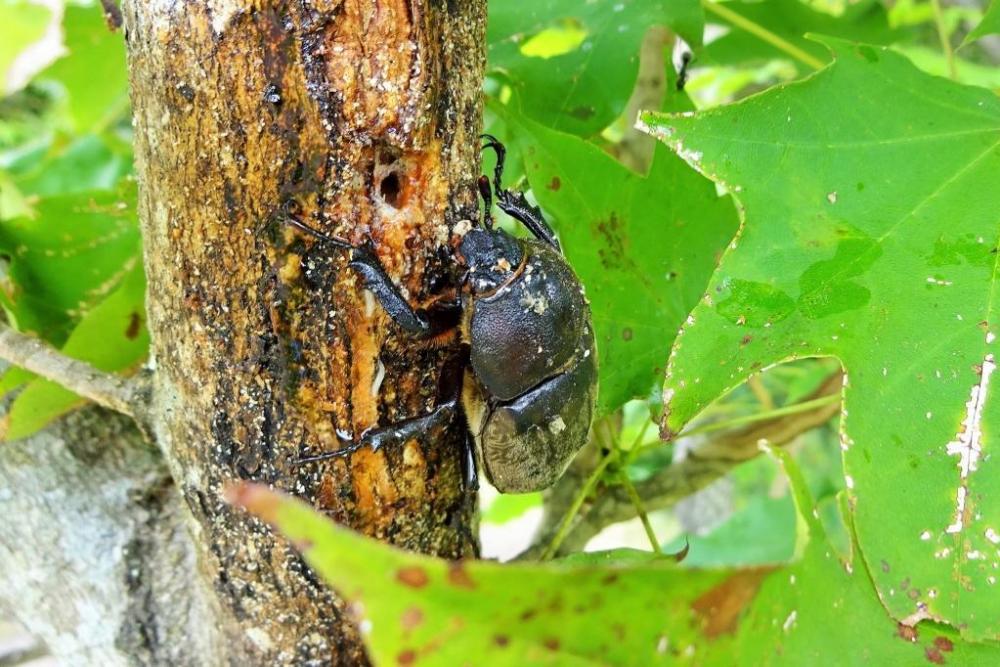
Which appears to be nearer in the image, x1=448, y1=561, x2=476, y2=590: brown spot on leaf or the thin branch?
x1=448, y1=561, x2=476, y2=590: brown spot on leaf

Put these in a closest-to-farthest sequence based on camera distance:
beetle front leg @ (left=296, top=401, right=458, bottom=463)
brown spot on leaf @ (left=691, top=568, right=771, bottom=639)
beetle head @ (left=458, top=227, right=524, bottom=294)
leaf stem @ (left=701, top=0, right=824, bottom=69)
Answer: brown spot on leaf @ (left=691, top=568, right=771, bottom=639)
beetle front leg @ (left=296, top=401, right=458, bottom=463)
beetle head @ (left=458, top=227, right=524, bottom=294)
leaf stem @ (left=701, top=0, right=824, bottom=69)

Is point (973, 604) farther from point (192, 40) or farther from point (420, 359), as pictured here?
point (192, 40)

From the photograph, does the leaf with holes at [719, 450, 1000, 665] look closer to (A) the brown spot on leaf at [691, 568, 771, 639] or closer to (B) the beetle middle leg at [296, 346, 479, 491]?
(A) the brown spot on leaf at [691, 568, 771, 639]

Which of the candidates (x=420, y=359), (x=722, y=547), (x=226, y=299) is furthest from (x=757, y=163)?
(x=722, y=547)

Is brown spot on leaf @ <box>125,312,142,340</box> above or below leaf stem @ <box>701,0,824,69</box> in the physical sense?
above

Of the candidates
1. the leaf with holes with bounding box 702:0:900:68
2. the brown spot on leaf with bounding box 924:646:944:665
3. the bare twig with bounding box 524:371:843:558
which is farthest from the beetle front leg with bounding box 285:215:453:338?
the leaf with holes with bounding box 702:0:900:68

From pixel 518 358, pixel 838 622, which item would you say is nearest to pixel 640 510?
pixel 518 358

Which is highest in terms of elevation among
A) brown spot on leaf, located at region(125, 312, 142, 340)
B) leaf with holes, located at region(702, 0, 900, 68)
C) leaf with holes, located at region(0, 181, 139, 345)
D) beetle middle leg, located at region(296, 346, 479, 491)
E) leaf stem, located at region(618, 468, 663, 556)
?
leaf with holes, located at region(0, 181, 139, 345)
